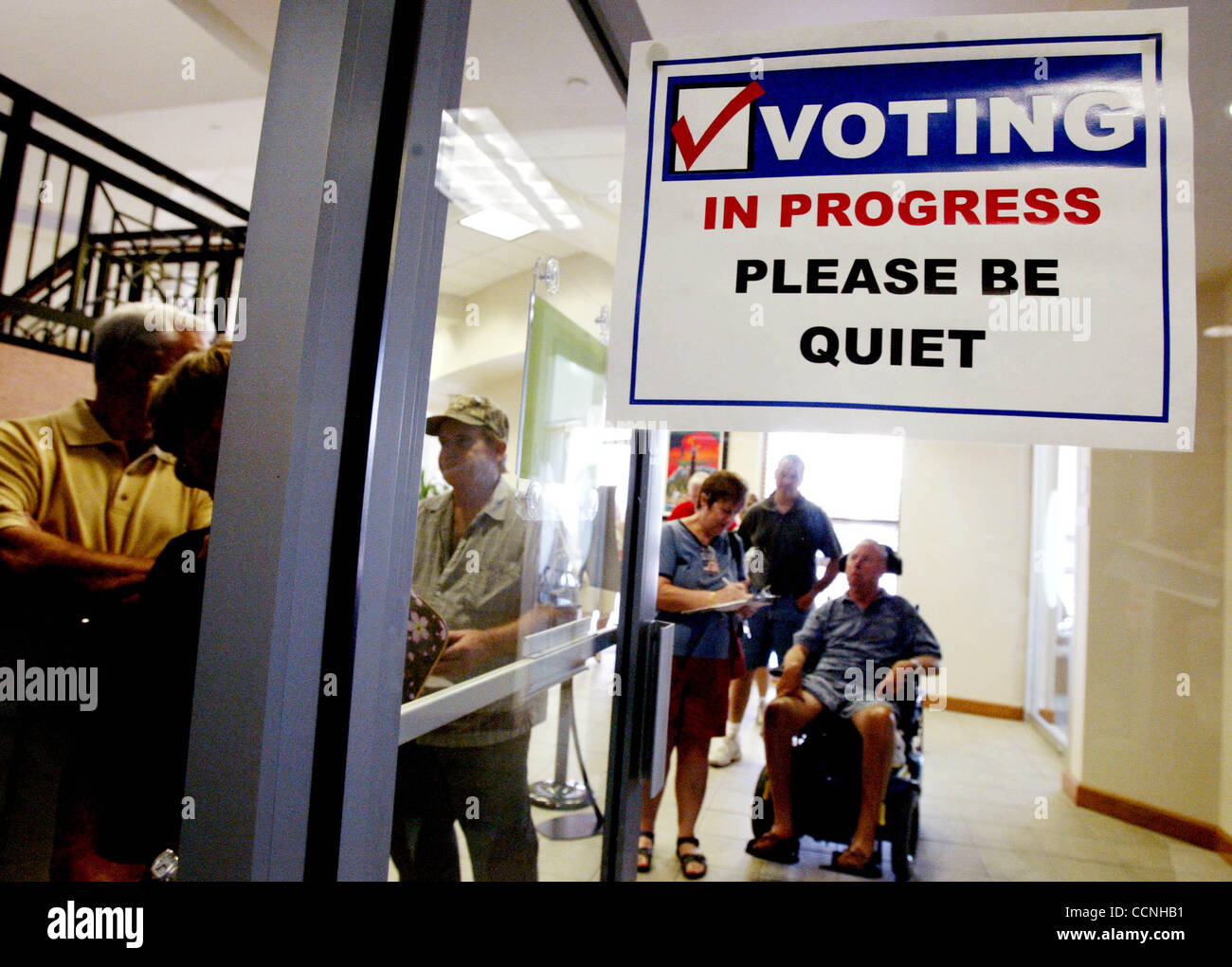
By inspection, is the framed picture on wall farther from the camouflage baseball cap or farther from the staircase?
the staircase

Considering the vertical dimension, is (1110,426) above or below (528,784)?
above

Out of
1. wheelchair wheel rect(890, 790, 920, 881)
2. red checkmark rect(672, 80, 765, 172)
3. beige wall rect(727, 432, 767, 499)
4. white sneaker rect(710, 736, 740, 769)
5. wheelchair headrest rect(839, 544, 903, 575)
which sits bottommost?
wheelchair wheel rect(890, 790, 920, 881)

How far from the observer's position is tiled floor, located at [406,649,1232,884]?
1.42 metres

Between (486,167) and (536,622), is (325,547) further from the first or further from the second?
(536,622)

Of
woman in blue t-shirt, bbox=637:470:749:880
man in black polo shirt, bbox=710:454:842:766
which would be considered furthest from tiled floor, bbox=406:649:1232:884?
man in black polo shirt, bbox=710:454:842:766

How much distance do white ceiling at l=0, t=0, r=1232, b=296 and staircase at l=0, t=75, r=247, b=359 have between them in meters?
0.02

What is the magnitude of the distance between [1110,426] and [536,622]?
92 cm

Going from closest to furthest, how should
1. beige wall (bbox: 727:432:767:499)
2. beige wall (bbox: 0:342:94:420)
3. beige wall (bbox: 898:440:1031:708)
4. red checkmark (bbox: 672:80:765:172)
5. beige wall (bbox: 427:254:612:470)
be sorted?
beige wall (bbox: 0:342:94:420) < red checkmark (bbox: 672:80:765:172) < beige wall (bbox: 427:254:612:470) < beige wall (bbox: 727:432:767:499) < beige wall (bbox: 898:440:1031:708)

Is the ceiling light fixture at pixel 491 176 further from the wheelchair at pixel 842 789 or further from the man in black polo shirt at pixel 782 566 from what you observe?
the wheelchair at pixel 842 789

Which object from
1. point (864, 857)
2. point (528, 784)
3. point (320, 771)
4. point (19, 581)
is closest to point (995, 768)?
point (864, 857)

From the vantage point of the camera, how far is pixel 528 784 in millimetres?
1286

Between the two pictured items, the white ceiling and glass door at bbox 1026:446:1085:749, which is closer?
the white ceiling

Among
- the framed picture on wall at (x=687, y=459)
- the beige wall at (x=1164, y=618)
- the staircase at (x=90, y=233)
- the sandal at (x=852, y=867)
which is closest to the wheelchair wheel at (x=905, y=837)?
the sandal at (x=852, y=867)

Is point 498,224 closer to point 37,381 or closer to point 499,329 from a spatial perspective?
point 499,329
